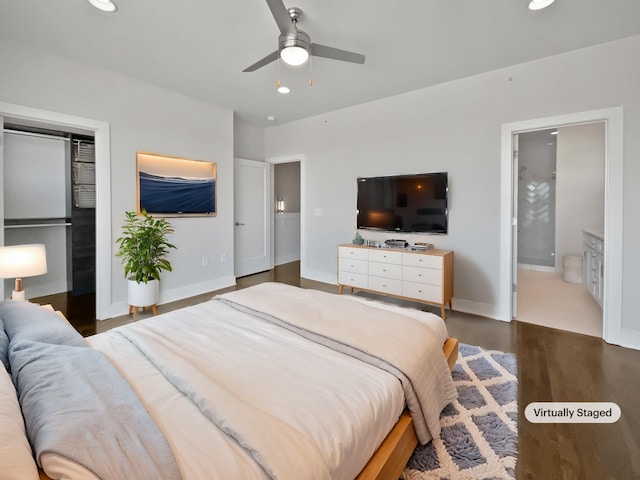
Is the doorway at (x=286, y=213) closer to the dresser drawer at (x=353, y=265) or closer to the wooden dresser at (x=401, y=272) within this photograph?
the dresser drawer at (x=353, y=265)

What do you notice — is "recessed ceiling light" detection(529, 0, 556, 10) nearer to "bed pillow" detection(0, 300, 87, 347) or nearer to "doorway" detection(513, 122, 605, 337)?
"doorway" detection(513, 122, 605, 337)

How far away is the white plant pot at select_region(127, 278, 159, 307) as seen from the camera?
135 inches

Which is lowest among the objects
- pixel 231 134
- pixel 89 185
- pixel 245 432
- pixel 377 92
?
pixel 245 432

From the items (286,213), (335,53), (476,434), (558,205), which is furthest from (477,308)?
(286,213)

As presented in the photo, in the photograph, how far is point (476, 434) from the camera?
1.66 metres

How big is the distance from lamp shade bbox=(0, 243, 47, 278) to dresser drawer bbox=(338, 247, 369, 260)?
308 centimetres

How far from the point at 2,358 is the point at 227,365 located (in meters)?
0.79

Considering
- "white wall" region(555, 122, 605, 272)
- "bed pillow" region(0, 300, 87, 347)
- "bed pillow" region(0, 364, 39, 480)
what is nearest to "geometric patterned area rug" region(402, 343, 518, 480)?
"bed pillow" region(0, 364, 39, 480)

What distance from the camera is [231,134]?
4.73 metres

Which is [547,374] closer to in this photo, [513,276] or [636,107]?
[513,276]

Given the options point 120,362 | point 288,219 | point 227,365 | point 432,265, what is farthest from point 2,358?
point 288,219

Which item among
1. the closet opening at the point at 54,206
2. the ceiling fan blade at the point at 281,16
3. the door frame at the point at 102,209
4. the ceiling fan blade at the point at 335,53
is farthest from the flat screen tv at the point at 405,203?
the closet opening at the point at 54,206

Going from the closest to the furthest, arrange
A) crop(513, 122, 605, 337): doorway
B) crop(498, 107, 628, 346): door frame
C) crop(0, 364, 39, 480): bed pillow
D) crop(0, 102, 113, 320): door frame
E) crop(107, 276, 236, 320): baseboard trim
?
1. crop(0, 364, 39, 480): bed pillow
2. crop(498, 107, 628, 346): door frame
3. crop(0, 102, 113, 320): door frame
4. crop(107, 276, 236, 320): baseboard trim
5. crop(513, 122, 605, 337): doorway

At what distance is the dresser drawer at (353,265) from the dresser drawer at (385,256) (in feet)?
0.43
